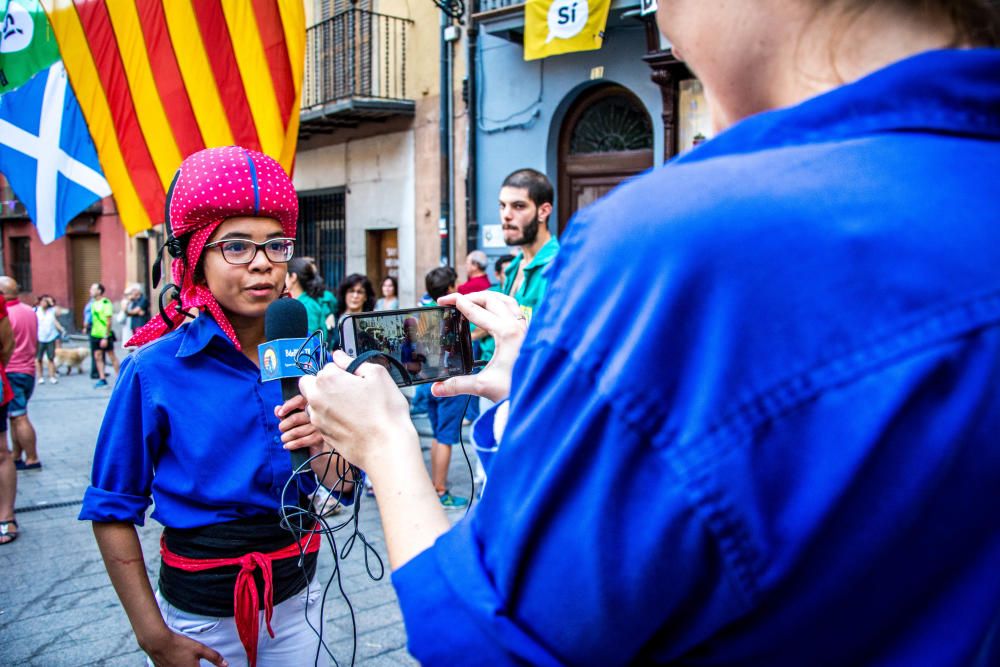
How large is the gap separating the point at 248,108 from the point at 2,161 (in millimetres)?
1359

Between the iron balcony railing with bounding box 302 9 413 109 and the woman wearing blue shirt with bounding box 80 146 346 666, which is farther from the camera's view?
the iron balcony railing with bounding box 302 9 413 109

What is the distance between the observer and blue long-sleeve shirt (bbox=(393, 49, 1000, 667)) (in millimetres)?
580

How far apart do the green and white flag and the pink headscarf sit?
A: 2503 mm

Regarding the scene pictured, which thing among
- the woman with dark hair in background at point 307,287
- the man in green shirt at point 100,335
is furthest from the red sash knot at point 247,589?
the man in green shirt at point 100,335

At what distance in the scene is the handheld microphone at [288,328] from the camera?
1.87 metres

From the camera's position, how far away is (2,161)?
13.2ft

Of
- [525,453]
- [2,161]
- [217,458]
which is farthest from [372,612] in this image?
[525,453]

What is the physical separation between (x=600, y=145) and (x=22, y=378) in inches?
298

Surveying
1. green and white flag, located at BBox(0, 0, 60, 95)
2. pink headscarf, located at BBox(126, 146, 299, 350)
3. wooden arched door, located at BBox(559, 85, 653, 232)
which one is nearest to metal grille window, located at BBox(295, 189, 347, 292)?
wooden arched door, located at BBox(559, 85, 653, 232)

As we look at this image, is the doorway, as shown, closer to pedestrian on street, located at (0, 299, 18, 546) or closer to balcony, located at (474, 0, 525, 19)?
balcony, located at (474, 0, 525, 19)

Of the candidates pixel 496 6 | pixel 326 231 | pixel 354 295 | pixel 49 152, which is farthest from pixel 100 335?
pixel 49 152

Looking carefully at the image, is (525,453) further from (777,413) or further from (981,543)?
(981,543)

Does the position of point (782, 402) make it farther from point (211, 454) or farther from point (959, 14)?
point (211, 454)

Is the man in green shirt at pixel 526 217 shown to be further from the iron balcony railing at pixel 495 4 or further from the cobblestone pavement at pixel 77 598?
the iron balcony railing at pixel 495 4
